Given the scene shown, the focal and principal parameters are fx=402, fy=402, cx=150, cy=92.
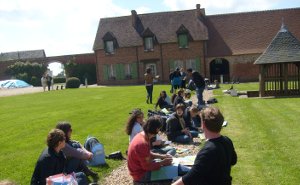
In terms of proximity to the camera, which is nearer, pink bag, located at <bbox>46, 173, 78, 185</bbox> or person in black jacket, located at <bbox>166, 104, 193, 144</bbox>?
pink bag, located at <bbox>46, 173, 78, 185</bbox>

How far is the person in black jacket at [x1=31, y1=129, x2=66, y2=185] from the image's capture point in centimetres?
638

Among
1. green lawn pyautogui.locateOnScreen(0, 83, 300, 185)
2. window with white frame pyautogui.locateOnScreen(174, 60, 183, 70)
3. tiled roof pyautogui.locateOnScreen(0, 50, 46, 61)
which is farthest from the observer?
tiled roof pyautogui.locateOnScreen(0, 50, 46, 61)

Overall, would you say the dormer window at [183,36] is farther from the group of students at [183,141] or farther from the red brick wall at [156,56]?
the group of students at [183,141]

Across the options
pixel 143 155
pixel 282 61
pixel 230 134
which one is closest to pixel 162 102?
pixel 230 134

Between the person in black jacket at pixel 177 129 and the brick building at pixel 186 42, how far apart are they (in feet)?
104

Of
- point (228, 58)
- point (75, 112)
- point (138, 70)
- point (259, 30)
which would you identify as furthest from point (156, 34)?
point (75, 112)

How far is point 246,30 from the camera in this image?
44.3 m

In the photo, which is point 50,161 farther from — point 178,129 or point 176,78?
point 176,78

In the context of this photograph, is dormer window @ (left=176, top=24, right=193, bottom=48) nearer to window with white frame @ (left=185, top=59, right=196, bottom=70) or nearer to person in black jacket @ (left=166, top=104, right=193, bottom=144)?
window with white frame @ (left=185, top=59, right=196, bottom=70)

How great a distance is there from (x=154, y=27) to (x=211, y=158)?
137ft

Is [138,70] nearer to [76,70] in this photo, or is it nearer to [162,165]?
[76,70]

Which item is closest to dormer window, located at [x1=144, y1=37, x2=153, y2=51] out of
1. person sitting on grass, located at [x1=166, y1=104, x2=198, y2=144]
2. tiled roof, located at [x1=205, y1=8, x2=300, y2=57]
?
tiled roof, located at [x1=205, y1=8, x2=300, y2=57]

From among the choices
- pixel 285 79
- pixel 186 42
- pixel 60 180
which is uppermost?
pixel 186 42

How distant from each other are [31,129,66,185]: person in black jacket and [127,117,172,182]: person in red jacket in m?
1.19
